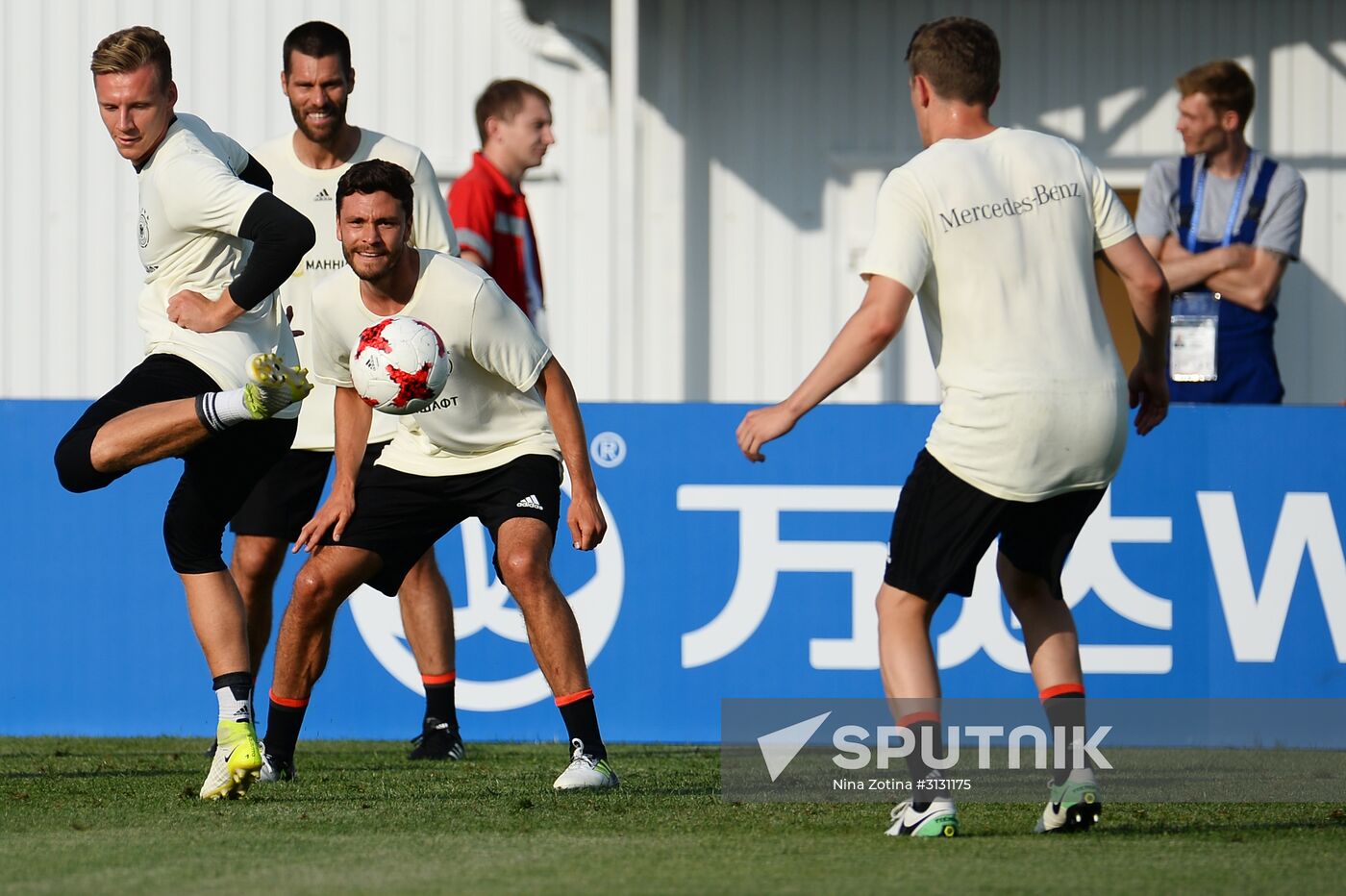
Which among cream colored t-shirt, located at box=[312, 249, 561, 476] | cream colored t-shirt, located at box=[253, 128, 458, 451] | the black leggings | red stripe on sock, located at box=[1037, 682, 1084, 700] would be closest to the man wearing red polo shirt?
cream colored t-shirt, located at box=[253, 128, 458, 451]

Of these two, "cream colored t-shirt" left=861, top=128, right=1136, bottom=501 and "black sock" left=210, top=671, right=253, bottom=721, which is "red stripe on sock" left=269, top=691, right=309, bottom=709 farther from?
"cream colored t-shirt" left=861, top=128, right=1136, bottom=501

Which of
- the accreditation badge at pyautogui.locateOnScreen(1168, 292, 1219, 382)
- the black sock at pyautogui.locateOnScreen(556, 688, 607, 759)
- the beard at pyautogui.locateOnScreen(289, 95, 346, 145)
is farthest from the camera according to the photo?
the accreditation badge at pyautogui.locateOnScreen(1168, 292, 1219, 382)

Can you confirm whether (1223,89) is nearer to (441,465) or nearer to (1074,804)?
(441,465)

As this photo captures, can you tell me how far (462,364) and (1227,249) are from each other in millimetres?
4429

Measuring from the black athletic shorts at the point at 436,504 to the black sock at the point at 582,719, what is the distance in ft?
1.70

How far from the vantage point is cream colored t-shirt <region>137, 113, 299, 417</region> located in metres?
5.76

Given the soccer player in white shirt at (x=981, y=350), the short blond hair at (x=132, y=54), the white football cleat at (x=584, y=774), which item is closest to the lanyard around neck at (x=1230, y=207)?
the soccer player in white shirt at (x=981, y=350)

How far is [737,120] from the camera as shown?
505 inches

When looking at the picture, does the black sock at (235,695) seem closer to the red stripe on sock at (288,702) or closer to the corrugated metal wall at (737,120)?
the red stripe on sock at (288,702)

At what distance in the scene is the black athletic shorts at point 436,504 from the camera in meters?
6.09

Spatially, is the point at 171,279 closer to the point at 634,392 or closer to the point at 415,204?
the point at 415,204

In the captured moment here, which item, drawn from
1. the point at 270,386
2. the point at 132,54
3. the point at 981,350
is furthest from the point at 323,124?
the point at 981,350

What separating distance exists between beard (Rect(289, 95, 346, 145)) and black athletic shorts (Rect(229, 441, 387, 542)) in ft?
3.85

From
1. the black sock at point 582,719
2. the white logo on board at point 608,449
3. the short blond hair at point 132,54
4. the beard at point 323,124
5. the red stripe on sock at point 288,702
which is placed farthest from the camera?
the white logo on board at point 608,449
